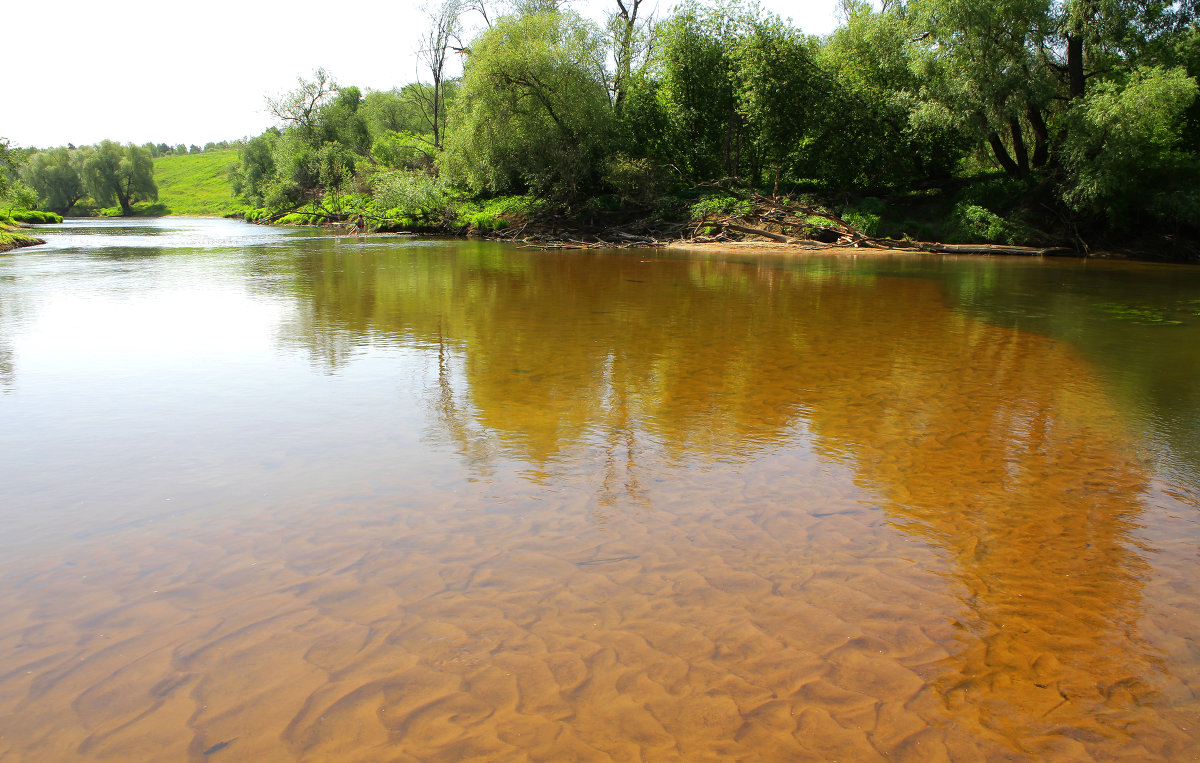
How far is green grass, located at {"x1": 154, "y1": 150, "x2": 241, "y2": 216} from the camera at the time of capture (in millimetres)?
99519

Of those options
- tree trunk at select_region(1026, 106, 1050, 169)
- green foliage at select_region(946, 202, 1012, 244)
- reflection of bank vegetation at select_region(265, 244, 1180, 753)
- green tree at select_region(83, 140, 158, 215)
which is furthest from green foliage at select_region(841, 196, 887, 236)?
green tree at select_region(83, 140, 158, 215)

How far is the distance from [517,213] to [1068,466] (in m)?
36.1

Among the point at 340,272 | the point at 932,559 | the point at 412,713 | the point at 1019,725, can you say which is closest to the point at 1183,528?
the point at 932,559

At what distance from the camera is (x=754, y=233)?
3338 centimetres

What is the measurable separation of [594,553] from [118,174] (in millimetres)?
110798

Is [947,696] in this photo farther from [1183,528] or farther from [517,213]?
[517,213]

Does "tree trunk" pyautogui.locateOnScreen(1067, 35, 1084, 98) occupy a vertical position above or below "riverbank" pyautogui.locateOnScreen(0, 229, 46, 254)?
above

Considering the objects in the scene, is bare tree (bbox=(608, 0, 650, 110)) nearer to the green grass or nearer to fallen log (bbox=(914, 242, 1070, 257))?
fallen log (bbox=(914, 242, 1070, 257))

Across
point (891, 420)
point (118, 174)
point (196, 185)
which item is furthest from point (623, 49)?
point (196, 185)

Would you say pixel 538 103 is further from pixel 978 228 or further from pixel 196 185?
pixel 196 185

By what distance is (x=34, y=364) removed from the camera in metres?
9.19

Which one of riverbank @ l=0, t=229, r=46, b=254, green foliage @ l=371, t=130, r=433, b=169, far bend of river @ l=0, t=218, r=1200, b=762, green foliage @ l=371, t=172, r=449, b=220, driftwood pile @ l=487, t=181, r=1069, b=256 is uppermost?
green foliage @ l=371, t=130, r=433, b=169

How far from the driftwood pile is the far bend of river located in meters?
21.9

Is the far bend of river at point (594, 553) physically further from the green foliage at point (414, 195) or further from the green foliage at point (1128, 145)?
the green foliage at point (414, 195)
